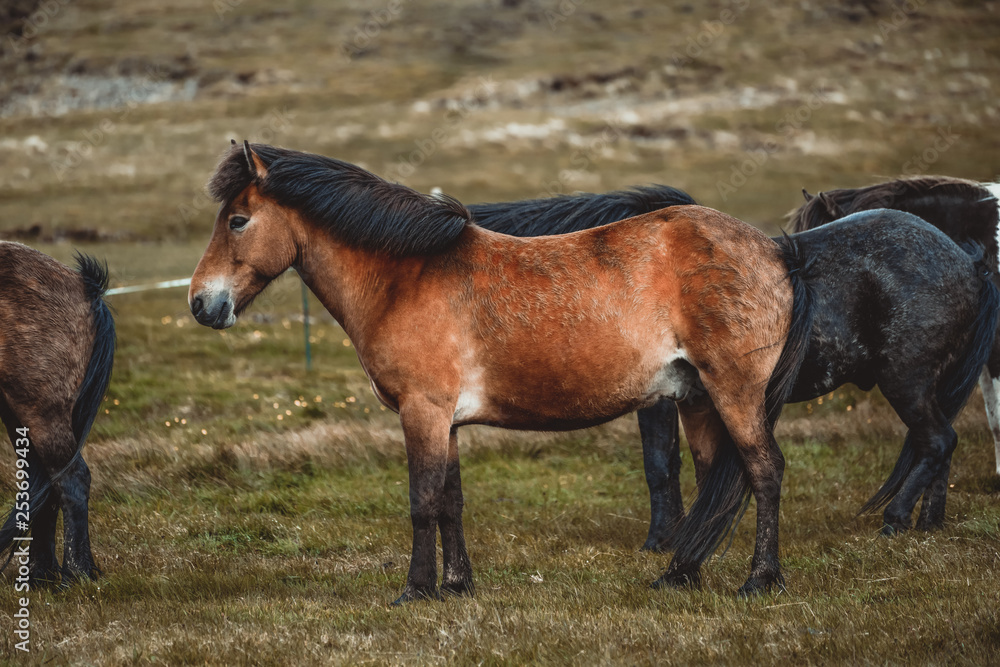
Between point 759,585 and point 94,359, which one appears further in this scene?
point 94,359

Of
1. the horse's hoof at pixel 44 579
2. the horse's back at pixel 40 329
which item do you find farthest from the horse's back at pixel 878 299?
the horse's hoof at pixel 44 579

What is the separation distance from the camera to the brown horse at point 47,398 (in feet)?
19.2

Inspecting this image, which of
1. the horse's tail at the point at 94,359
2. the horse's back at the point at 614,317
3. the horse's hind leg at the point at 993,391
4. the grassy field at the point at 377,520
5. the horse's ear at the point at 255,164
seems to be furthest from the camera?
the horse's hind leg at the point at 993,391

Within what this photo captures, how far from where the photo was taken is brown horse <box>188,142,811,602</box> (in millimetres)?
5273

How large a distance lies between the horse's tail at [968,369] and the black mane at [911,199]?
1869 millimetres

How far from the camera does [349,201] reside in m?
5.62

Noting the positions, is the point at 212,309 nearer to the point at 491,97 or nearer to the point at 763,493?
the point at 763,493

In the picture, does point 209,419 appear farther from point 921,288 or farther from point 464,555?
point 921,288

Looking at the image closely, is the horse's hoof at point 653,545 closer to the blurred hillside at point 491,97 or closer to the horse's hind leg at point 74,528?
the horse's hind leg at point 74,528

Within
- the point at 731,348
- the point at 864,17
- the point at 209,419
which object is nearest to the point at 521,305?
the point at 731,348

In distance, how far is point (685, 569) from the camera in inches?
219

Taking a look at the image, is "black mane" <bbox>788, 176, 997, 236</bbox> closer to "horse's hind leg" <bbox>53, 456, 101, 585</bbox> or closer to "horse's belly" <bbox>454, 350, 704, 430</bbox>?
"horse's belly" <bbox>454, 350, 704, 430</bbox>

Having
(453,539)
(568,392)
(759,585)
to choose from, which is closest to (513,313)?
(568,392)

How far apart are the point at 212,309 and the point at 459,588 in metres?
2.31
